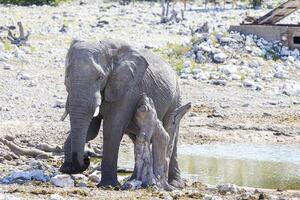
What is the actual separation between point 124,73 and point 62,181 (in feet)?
5.67

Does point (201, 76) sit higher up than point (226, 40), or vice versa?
point (226, 40)

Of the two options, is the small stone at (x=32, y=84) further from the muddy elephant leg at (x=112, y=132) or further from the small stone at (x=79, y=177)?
the muddy elephant leg at (x=112, y=132)

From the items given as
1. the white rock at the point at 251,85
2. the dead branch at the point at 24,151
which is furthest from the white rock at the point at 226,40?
the dead branch at the point at 24,151

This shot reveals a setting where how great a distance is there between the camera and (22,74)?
88.8ft

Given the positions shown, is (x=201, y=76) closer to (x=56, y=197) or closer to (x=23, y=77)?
(x=23, y=77)

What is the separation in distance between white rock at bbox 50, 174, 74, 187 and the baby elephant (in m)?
0.87

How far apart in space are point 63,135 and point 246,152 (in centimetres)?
368

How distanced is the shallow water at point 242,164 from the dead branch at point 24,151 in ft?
4.69

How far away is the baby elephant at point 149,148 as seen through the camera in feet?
48.4

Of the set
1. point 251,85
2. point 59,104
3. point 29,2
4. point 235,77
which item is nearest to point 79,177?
point 59,104

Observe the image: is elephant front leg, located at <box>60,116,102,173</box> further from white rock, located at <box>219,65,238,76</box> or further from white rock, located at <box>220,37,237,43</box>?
white rock, located at <box>220,37,237,43</box>

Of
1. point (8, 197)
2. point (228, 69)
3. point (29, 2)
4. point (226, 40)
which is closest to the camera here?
point (8, 197)

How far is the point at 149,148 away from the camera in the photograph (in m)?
14.9

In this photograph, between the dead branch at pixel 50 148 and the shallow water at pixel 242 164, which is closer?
the shallow water at pixel 242 164
